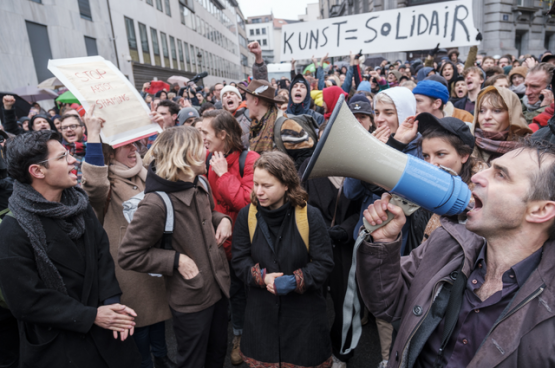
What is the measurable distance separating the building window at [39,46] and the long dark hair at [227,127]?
14.2 metres

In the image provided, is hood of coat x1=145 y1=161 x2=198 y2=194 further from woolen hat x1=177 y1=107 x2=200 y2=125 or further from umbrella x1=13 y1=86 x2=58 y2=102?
umbrella x1=13 y1=86 x2=58 y2=102

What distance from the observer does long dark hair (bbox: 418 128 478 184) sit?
198 cm

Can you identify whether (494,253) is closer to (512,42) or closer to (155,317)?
(155,317)

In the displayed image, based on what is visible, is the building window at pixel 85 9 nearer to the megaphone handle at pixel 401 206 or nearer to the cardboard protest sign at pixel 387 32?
the cardboard protest sign at pixel 387 32

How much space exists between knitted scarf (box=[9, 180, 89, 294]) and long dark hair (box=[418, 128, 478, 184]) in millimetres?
2247

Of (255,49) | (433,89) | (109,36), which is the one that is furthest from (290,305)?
(109,36)

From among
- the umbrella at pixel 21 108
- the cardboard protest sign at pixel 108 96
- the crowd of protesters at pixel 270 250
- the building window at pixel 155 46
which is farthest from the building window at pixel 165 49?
the cardboard protest sign at pixel 108 96

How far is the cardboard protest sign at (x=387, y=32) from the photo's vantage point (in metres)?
6.12

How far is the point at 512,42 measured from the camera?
18.2 m

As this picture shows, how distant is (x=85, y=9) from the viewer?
→ 16.0 m

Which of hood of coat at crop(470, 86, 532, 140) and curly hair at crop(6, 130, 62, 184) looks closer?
curly hair at crop(6, 130, 62, 184)

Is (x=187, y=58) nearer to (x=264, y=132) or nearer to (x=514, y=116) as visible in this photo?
(x=264, y=132)

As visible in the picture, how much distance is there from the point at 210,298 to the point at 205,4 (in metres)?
42.1

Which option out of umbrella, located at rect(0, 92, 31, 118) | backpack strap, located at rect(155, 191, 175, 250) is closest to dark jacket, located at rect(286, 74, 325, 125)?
backpack strap, located at rect(155, 191, 175, 250)
